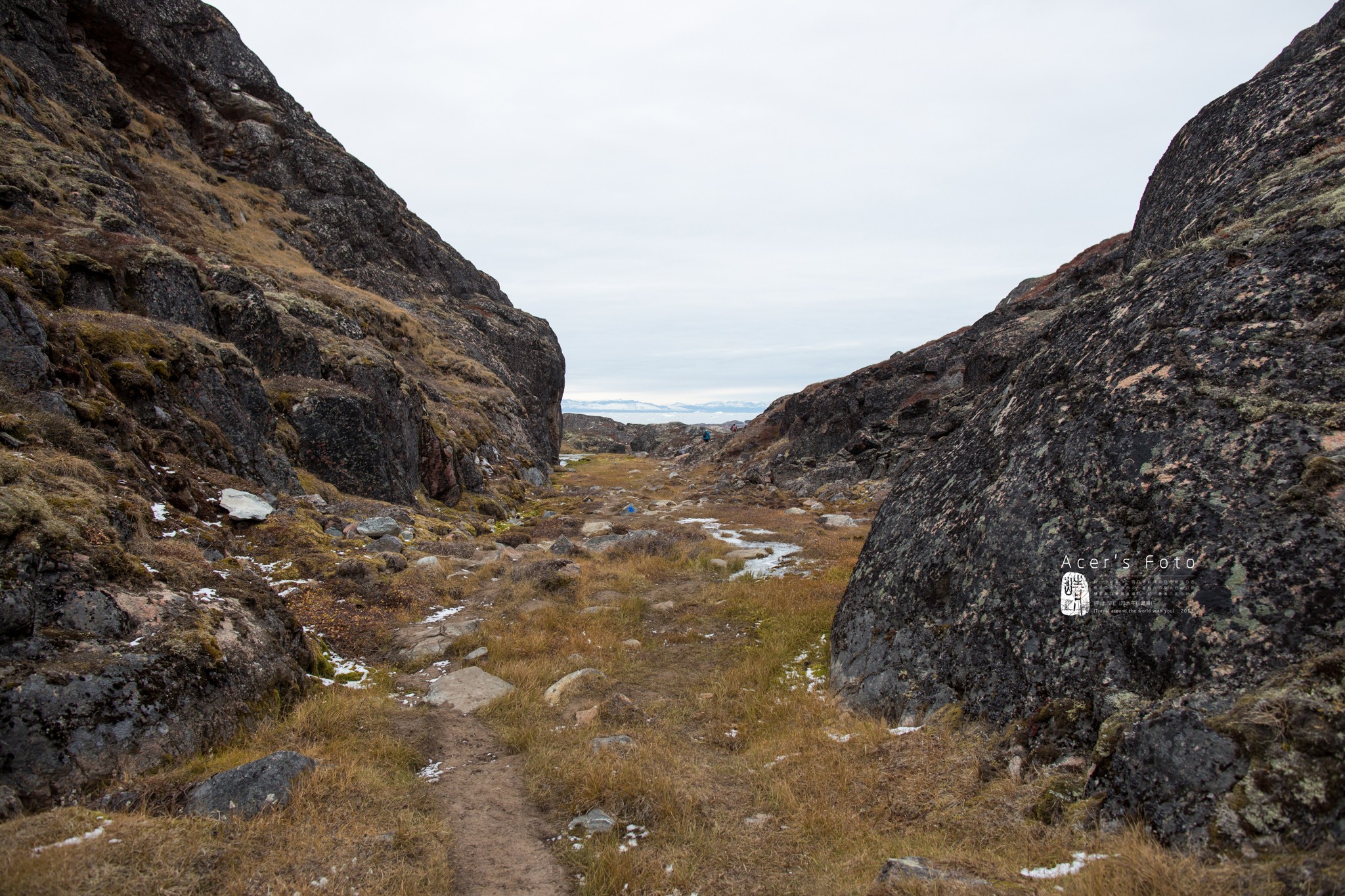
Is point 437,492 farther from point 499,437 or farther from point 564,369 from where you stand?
point 564,369

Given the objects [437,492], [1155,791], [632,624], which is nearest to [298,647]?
[632,624]

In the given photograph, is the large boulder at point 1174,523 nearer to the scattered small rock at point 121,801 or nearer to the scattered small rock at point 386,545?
the scattered small rock at point 121,801

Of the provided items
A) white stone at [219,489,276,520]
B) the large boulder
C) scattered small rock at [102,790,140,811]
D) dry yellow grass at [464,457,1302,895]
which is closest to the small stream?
dry yellow grass at [464,457,1302,895]

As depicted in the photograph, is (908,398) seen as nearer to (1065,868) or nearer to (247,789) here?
(1065,868)

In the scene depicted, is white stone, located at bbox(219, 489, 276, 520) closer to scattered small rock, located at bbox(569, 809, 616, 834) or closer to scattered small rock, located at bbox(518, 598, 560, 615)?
scattered small rock, located at bbox(518, 598, 560, 615)

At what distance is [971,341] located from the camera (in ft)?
122

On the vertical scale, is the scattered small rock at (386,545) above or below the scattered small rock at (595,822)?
above

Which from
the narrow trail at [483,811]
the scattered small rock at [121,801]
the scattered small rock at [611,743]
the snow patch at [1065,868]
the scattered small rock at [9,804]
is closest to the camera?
the snow patch at [1065,868]

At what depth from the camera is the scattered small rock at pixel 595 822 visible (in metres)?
5.26

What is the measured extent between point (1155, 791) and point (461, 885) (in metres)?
5.07

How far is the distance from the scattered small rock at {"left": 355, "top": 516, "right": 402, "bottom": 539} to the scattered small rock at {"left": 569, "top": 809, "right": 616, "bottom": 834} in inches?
486

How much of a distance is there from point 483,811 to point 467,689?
10.1ft

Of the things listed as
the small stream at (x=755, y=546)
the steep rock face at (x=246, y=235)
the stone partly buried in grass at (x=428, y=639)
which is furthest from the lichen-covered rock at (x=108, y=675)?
the steep rock face at (x=246, y=235)

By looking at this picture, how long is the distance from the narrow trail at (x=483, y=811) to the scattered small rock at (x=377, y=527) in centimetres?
900
